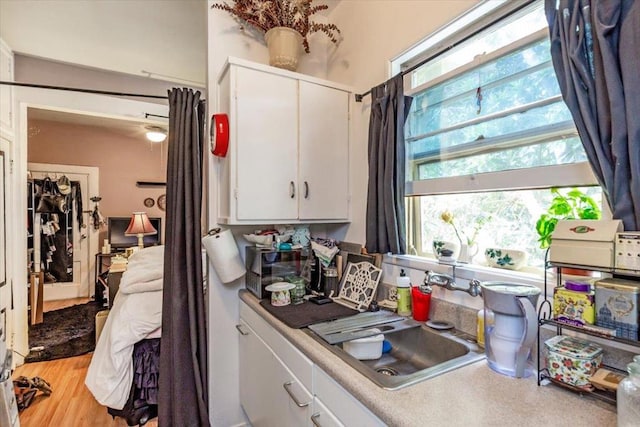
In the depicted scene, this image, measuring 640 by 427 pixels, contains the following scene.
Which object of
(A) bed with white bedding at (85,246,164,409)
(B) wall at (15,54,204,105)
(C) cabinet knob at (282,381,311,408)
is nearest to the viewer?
(C) cabinet knob at (282,381,311,408)

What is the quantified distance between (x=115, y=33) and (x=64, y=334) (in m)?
3.09

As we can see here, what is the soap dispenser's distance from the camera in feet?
4.79

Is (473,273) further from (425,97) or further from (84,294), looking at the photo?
(84,294)

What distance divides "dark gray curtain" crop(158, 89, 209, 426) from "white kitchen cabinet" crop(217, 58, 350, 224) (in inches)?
7.6

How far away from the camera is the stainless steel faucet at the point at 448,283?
1194mm

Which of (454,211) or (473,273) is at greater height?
(454,211)

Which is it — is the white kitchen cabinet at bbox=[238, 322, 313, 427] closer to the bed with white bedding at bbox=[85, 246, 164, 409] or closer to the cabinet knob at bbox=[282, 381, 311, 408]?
the cabinet knob at bbox=[282, 381, 311, 408]

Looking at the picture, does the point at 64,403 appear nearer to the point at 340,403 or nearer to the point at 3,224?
the point at 3,224

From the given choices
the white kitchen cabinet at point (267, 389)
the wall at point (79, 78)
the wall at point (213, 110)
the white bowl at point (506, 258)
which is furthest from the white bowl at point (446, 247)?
the wall at point (79, 78)

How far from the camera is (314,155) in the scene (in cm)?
182

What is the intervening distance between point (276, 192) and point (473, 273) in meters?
0.99

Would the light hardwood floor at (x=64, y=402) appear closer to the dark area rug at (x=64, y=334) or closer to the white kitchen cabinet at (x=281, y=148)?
the dark area rug at (x=64, y=334)

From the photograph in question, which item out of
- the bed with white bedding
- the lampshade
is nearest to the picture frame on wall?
the bed with white bedding

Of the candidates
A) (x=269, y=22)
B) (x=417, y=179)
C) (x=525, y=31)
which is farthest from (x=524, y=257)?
(x=269, y=22)
